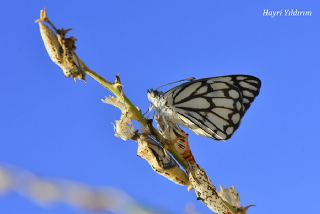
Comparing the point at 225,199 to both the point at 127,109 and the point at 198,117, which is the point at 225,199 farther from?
the point at 198,117

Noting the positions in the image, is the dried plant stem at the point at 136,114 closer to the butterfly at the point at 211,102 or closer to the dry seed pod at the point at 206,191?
the dry seed pod at the point at 206,191

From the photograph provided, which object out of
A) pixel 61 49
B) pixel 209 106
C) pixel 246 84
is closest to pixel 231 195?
pixel 61 49

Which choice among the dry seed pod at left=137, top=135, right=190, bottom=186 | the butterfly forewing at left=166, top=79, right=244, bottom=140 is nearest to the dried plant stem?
the dry seed pod at left=137, top=135, right=190, bottom=186

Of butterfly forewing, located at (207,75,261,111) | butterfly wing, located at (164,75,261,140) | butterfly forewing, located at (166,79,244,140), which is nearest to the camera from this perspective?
butterfly forewing, located at (166,79,244,140)

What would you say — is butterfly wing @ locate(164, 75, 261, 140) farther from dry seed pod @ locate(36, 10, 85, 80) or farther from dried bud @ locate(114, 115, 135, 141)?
dry seed pod @ locate(36, 10, 85, 80)

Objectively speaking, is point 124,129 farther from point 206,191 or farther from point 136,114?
point 206,191

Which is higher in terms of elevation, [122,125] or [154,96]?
[154,96]

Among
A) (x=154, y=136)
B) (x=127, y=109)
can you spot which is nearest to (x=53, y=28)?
(x=127, y=109)

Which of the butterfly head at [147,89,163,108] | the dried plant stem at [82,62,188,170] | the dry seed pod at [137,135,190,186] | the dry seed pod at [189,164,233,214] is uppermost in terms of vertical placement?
the butterfly head at [147,89,163,108]
